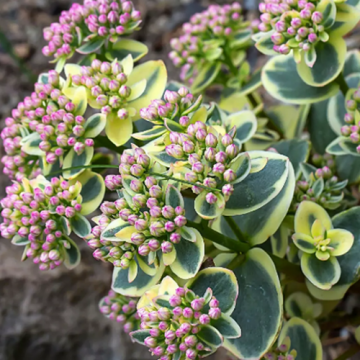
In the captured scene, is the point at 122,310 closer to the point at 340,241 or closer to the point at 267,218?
the point at 267,218

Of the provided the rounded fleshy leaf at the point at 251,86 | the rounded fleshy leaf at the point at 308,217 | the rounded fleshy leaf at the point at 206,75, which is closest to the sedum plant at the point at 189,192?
the rounded fleshy leaf at the point at 308,217

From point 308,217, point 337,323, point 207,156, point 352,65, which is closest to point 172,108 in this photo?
point 207,156

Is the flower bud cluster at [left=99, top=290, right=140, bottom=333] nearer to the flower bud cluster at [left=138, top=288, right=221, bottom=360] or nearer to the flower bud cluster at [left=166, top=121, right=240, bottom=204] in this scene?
the flower bud cluster at [left=138, top=288, right=221, bottom=360]

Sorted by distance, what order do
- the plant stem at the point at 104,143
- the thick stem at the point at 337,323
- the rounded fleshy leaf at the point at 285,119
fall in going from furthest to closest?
the rounded fleshy leaf at the point at 285,119, the thick stem at the point at 337,323, the plant stem at the point at 104,143

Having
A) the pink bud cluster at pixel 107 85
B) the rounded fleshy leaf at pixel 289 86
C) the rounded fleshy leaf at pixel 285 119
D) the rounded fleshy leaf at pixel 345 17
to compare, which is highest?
the rounded fleshy leaf at pixel 345 17

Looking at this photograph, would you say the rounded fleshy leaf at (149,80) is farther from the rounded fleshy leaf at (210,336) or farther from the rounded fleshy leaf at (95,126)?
the rounded fleshy leaf at (210,336)

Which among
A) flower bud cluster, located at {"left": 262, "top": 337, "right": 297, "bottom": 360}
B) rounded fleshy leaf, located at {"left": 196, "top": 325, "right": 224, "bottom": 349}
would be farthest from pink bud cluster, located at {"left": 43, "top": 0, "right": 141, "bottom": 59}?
flower bud cluster, located at {"left": 262, "top": 337, "right": 297, "bottom": 360}
